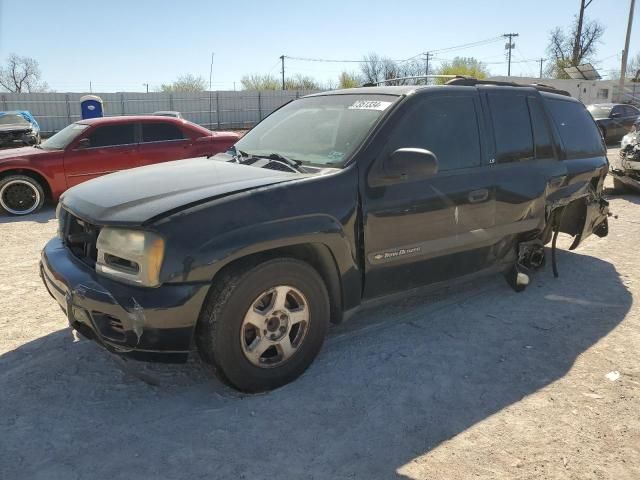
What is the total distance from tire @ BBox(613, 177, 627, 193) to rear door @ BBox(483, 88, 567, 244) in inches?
240

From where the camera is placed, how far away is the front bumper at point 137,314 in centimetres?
275

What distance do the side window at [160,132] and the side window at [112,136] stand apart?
0.23 m

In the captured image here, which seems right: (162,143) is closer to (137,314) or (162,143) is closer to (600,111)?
(137,314)

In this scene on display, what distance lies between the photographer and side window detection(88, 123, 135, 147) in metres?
9.12

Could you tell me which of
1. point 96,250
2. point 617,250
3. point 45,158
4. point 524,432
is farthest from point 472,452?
point 45,158

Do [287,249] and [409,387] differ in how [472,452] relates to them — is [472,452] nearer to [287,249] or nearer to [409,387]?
[409,387]

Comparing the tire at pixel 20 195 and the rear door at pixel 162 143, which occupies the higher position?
the rear door at pixel 162 143

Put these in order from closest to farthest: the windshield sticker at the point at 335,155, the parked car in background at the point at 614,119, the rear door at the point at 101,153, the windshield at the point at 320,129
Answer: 1. the windshield sticker at the point at 335,155
2. the windshield at the point at 320,129
3. the rear door at the point at 101,153
4. the parked car in background at the point at 614,119

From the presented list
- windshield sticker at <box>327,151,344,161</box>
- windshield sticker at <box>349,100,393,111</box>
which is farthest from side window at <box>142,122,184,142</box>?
windshield sticker at <box>327,151,344,161</box>

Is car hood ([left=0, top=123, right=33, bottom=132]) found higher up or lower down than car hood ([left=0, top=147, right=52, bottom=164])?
higher up

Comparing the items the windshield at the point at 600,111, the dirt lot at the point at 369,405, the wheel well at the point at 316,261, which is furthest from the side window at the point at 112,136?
the windshield at the point at 600,111

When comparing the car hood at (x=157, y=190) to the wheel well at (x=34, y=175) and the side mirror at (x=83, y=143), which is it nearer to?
the side mirror at (x=83, y=143)

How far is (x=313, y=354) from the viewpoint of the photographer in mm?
3402

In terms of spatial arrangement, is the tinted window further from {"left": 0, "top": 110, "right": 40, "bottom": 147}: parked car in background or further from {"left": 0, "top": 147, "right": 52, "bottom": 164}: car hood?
{"left": 0, "top": 110, "right": 40, "bottom": 147}: parked car in background
